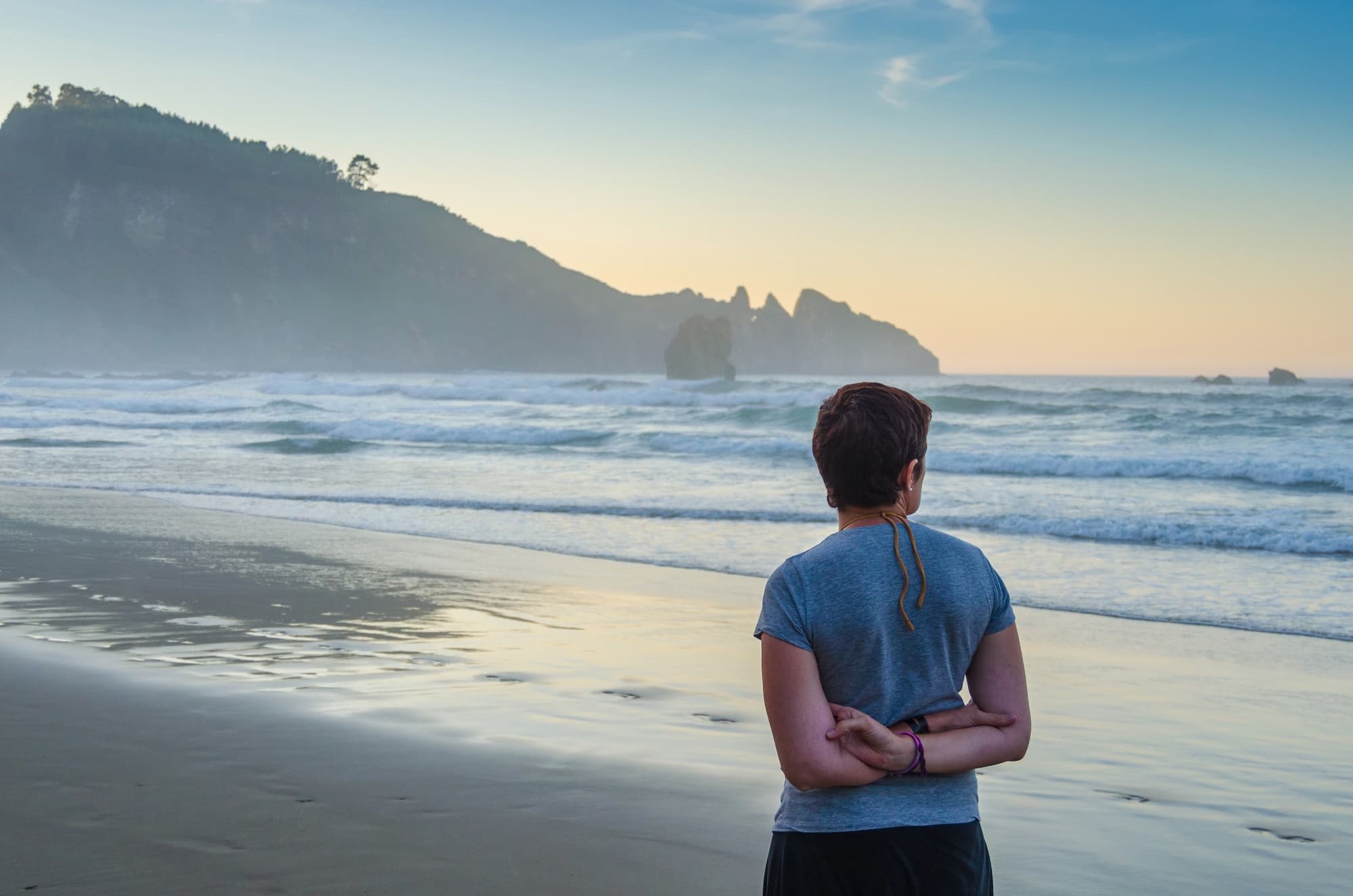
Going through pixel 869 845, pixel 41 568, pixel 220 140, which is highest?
pixel 220 140

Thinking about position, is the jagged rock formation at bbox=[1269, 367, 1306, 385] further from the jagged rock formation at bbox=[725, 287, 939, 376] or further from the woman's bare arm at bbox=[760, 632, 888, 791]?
the jagged rock formation at bbox=[725, 287, 939, 376]

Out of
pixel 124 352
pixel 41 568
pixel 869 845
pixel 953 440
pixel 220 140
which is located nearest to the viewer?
pixel 869 845

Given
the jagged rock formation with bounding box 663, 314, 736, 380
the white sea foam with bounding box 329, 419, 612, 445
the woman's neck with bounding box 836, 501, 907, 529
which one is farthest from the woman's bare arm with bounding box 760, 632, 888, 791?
the jagged rock formation with bounding box 663, 314, 736, 380

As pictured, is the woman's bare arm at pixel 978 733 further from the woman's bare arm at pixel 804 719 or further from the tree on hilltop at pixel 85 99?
the tree on hilltop at pixel 85 99

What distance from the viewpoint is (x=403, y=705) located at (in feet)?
17.1

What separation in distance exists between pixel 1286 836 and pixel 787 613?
312 cm

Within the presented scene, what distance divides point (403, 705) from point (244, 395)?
50.0 m

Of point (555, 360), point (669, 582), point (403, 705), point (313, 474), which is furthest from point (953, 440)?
point (555, 360)

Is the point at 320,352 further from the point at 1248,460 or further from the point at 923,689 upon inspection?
the point at 923,689

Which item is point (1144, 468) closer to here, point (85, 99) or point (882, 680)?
point (882, 680)

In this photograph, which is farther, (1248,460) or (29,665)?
(1248,460)

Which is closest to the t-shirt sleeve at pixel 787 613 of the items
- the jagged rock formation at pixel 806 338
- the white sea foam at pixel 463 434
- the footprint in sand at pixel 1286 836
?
the footprint in sand at pixel 1286 836

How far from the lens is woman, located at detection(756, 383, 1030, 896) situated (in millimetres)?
1724

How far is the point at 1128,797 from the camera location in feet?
13.9
